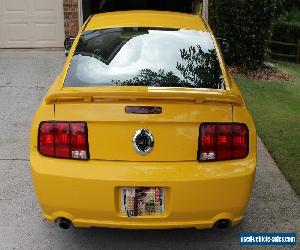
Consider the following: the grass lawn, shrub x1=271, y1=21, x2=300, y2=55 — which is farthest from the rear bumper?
shrub x1=271, y1=21, x2=300, y2=55

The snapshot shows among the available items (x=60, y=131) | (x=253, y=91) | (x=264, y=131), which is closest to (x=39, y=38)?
(x=253, y=91)

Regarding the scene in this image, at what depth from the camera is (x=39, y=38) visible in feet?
39.8

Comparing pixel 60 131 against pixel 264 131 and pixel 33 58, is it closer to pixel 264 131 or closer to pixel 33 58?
pixel 264 131

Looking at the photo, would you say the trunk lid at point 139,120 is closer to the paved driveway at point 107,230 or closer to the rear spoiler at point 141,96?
the rear spoiler at point 141,96

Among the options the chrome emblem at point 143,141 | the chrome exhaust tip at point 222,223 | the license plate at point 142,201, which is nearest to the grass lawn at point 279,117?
the chrome exhaust tip at point 222,223

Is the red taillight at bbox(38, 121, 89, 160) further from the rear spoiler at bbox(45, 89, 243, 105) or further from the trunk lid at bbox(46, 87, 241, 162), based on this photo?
the rear spoiler at bbox(45, 89, 243, 105)

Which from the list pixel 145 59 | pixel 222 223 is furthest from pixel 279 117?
pixel 222 223

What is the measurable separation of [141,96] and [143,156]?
1.37 feet

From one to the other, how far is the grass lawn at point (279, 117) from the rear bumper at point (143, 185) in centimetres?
185

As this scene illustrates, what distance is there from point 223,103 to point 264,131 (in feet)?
11.8

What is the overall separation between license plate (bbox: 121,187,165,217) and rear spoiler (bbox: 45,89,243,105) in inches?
24.7

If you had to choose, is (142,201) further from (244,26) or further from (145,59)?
(244,26)

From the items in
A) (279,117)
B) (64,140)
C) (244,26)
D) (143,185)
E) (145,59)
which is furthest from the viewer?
(244,26)

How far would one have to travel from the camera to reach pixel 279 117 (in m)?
7.63
